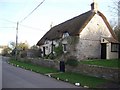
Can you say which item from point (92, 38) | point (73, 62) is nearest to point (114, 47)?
point (92, 38)

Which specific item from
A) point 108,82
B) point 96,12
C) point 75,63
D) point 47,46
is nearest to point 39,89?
point 108,82

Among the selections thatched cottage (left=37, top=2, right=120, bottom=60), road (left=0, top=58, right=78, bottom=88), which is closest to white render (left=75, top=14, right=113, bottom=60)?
thatched cottage (left=37, top=2, right=120, bottom=60)

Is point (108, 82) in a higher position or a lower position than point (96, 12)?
lower

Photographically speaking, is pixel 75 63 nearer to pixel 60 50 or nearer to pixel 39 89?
pixel 39 89

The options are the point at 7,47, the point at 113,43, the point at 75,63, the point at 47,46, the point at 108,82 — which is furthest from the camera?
the point at 7,47

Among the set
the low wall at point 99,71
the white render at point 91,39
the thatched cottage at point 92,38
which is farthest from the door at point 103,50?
the low wall at point 99,71

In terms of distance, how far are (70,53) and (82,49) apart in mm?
2272

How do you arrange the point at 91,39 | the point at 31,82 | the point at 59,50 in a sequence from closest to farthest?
the point at 31,82
the point at 91,39
the point at 59,50

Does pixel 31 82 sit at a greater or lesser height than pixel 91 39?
lesser

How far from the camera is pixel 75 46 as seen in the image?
36.8m

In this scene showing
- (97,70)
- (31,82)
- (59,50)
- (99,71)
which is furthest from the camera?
(59,50)

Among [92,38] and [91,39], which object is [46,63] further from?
[92,38]

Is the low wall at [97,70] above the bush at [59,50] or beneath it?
beneath

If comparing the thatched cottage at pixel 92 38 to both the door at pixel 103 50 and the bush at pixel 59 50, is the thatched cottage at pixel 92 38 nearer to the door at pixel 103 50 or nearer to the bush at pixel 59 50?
the door at pixel 103 50
